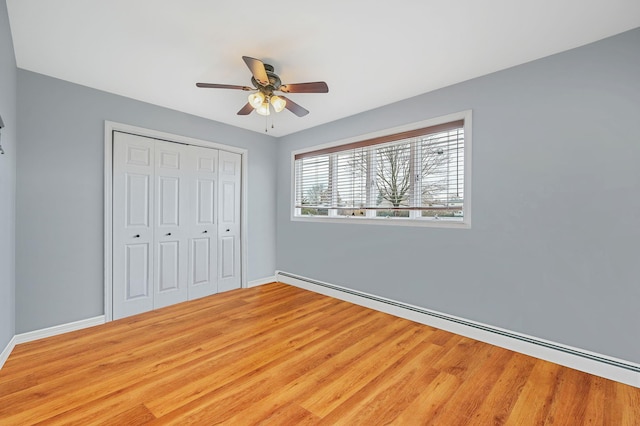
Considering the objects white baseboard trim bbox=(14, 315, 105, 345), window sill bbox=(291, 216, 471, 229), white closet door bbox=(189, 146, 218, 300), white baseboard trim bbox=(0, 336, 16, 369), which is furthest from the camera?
white closet door bbox=(189, 146, 218, 300)

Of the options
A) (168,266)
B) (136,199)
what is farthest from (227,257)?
(136,199)

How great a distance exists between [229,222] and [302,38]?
2859mm

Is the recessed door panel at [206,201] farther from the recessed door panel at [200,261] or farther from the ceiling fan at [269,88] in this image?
the ceiling fan at [269,88]

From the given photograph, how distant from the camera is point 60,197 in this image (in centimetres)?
274

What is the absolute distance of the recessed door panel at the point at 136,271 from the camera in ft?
10.5

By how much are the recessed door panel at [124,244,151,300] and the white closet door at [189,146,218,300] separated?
0.54 meters

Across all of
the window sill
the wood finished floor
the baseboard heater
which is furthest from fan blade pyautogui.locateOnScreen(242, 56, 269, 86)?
the baseboard heater

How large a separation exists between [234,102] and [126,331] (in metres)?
2.74

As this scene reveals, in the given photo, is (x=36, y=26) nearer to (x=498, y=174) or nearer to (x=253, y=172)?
(x=253, y=172)

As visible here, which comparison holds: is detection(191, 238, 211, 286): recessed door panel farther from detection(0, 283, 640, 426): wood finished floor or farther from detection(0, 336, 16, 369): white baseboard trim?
detection(0, 336, 16, 369): white baseboard trim

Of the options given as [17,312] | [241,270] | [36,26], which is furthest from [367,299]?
[36,26]

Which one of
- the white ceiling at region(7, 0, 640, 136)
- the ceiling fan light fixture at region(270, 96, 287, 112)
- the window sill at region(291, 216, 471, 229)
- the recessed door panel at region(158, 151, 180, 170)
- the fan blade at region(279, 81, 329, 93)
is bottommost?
the window sill at region(291, 216, 471, 229)

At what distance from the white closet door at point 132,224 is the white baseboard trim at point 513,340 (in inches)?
98.2

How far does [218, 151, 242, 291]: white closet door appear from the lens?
13.4ft
